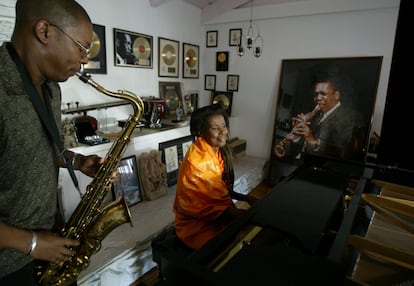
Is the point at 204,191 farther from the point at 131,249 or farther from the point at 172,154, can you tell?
the point at 172,154

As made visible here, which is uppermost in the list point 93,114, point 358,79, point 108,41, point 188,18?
point 188,18

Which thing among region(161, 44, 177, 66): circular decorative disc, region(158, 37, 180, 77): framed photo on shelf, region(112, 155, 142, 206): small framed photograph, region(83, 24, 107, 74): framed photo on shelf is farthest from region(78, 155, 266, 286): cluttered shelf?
region(161, 44, 177, 66): circular decorative disc

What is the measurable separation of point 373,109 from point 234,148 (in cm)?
165

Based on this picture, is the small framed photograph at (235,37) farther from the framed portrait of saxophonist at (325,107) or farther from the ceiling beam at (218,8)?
the framed portrait of saxophonist at (325,107)

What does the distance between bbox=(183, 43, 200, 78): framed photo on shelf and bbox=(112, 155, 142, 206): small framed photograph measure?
5.51 ft

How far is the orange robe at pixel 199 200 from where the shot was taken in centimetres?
145

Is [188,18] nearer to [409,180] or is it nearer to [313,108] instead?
[313,108]

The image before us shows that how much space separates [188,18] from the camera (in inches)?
135

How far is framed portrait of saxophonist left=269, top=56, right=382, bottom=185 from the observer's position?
111 inches

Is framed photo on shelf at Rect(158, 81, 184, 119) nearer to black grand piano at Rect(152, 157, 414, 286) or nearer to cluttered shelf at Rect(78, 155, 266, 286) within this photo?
cluttered shelf at Rect(78, 155, 266, 286)

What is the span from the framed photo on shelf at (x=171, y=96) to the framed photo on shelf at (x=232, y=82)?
73 centimetres

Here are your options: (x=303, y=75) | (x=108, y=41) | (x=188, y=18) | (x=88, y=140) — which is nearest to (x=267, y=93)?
(x=303, y=75)

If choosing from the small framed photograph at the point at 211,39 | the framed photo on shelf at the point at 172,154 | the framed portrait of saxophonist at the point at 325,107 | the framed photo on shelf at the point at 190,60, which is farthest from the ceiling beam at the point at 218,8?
the framed photo on shelf at the point at 172,154

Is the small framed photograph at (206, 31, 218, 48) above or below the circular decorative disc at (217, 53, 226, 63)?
above
